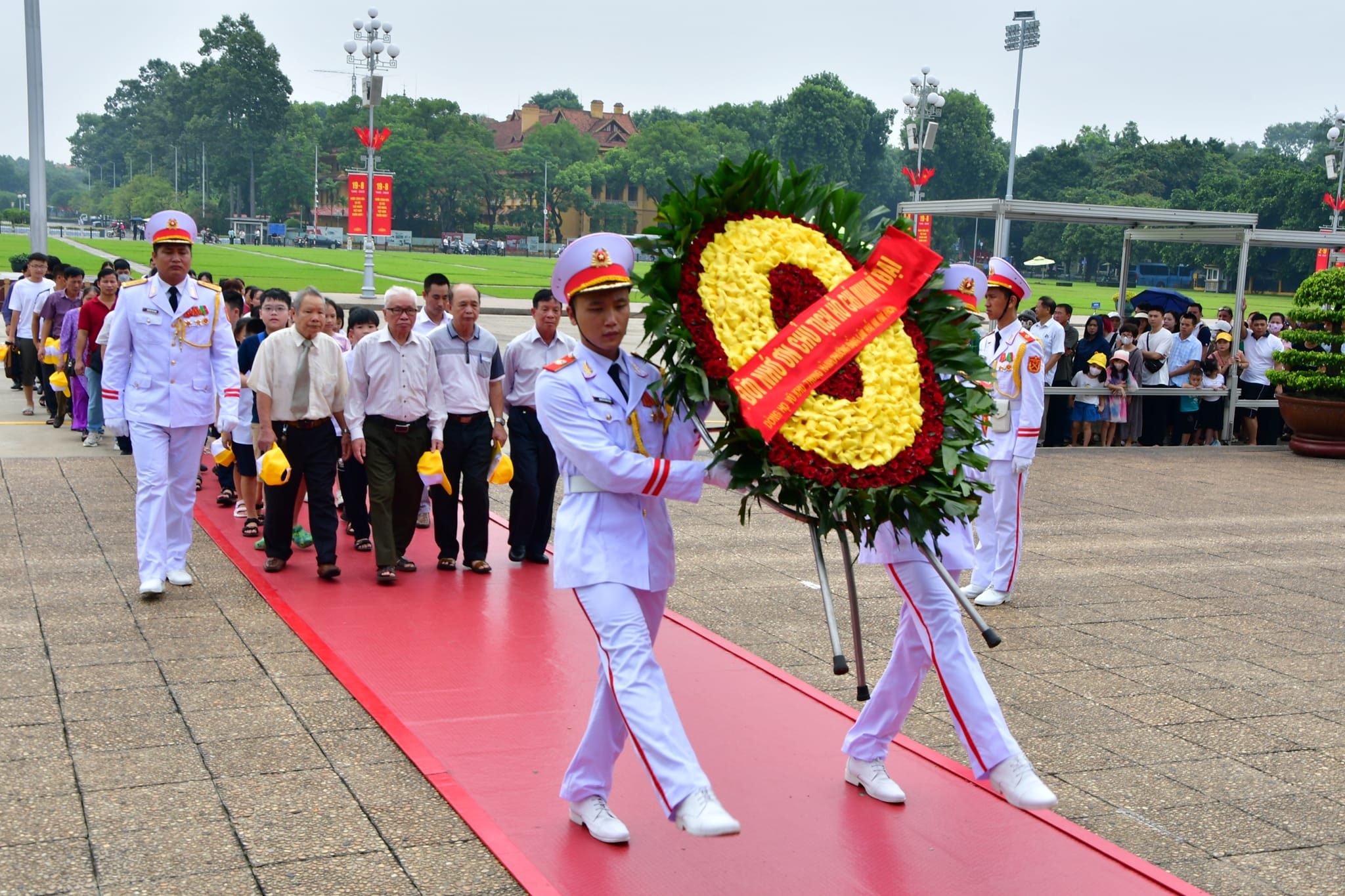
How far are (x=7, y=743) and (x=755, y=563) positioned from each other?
4.91 meters

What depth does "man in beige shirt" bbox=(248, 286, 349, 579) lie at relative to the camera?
7562mm

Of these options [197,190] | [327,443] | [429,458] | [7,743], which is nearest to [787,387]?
[7,743]

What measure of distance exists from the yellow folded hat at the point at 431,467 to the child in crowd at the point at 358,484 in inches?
32.5

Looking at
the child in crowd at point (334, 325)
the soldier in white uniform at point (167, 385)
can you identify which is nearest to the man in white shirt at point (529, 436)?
the child in crowd at point (334, 325)

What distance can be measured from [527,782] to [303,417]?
3796 mm

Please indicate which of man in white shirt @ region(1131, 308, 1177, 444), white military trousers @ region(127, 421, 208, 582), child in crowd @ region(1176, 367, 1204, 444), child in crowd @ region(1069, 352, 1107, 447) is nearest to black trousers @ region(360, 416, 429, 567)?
white military trousers @ region(127, 421, 208, 582)

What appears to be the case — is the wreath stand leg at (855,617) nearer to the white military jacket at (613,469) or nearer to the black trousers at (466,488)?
the white military jacket at (613,469)

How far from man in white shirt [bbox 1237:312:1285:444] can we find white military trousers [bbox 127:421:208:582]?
13.2 meters

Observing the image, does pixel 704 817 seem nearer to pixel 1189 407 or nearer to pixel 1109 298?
pixel 1189 407

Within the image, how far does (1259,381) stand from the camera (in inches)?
632

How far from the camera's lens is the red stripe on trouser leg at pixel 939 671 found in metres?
4.07

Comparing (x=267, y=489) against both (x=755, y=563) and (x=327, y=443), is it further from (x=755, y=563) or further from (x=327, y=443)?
(x=755, y=563)

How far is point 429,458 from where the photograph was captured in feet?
24.7

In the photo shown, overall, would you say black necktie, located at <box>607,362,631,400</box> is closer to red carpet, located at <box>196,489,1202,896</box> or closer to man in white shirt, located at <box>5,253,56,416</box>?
red carpet, located at <box>196,489,1202,896</box>
